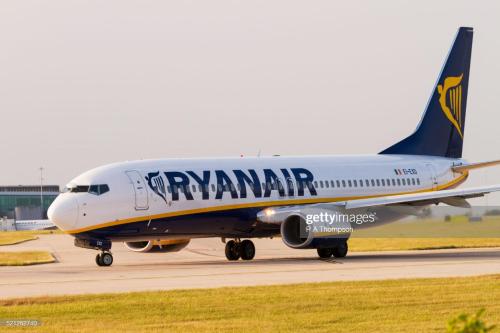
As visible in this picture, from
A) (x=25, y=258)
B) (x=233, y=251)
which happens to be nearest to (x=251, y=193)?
(x=233, y=251)

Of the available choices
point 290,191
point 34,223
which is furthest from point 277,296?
point 34,223

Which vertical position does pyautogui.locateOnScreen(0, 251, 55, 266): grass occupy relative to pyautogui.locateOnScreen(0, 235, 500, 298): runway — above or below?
below

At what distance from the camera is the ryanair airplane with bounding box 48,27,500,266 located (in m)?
35.1

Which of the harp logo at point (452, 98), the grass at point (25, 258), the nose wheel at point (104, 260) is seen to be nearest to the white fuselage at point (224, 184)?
the nose wheel at point (104, 260)

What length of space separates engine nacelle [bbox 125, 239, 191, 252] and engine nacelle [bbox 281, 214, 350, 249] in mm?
4170

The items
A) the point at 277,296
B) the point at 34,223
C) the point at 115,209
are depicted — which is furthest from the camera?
the point at 34,223

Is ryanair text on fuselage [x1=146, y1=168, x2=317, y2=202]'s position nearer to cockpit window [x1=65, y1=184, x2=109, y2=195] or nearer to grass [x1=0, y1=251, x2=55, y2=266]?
cockpit window [x1=65, y1=184, x2=109, y2=195]

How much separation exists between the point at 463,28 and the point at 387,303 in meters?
28.4

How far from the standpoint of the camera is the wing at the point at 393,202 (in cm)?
3825

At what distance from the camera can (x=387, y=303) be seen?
2116 cm

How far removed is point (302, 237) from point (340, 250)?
164 cm

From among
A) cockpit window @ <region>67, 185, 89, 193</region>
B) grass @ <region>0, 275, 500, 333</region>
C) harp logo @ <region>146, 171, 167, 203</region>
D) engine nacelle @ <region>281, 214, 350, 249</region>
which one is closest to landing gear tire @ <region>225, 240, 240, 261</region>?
engine nacelle @ <region>281, 214, 350, 249</region>

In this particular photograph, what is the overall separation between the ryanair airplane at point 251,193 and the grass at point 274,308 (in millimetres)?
11476

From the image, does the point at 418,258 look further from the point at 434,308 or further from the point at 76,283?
the point at 434,308
